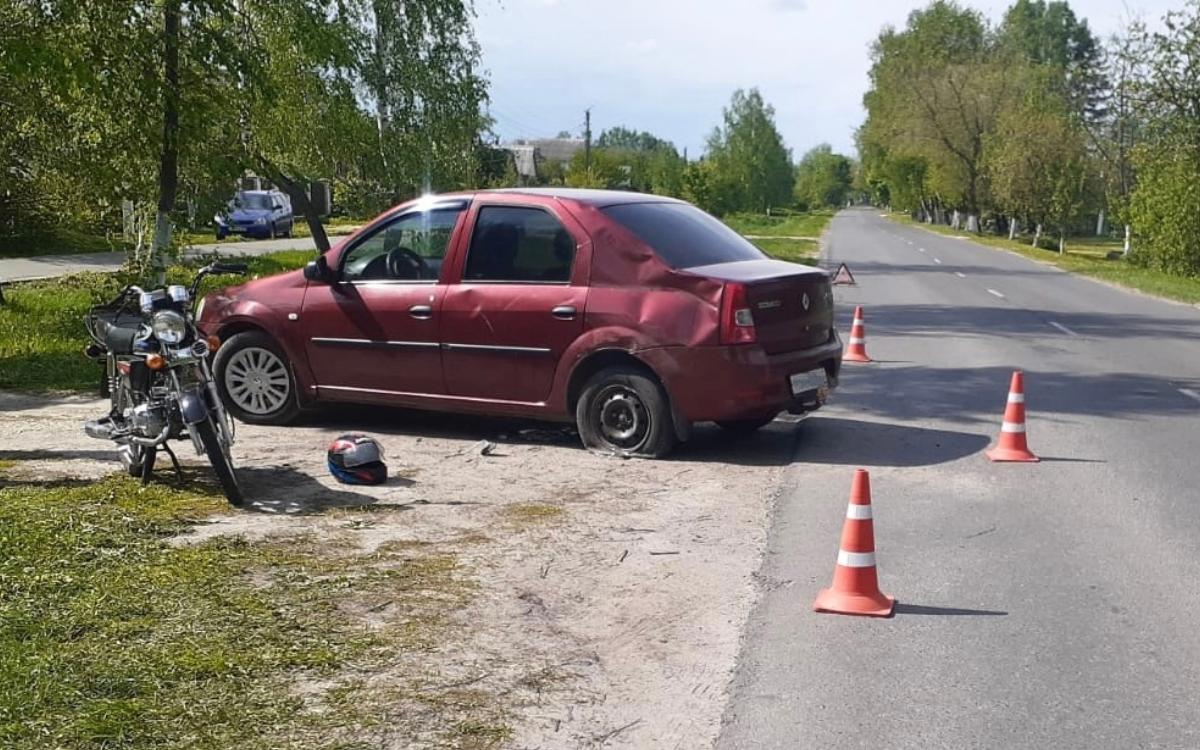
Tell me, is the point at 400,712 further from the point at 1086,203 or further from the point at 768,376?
the point at 1086,203

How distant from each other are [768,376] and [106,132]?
7614 millimetres

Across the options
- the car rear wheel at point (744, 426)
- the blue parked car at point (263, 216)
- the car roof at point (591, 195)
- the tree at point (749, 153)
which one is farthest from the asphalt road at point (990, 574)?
the tree at point (749, 153)

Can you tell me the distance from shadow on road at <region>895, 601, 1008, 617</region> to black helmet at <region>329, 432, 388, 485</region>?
139 inches

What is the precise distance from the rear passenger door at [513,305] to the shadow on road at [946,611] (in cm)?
367

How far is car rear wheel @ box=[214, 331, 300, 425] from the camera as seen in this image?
9922 millimetres

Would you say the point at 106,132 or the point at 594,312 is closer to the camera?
the point at 594,312

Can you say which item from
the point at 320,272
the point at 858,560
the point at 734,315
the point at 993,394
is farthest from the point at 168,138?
the point at 858,560

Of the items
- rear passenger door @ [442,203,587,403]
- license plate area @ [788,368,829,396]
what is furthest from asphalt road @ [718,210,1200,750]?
rear passenger door @ [442,203,587,403]

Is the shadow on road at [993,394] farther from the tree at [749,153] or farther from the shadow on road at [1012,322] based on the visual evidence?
the tree at [749,153]

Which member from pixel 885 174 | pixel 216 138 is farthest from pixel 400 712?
pixel 885 174

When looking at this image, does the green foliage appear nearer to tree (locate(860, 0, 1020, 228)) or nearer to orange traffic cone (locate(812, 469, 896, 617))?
orange traffic cone (locate(812, 469, 896, 617))

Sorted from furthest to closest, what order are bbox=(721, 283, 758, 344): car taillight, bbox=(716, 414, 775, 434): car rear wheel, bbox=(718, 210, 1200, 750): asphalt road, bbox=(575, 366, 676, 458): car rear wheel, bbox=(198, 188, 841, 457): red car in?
bbox=(716, 414, 775, 434): car rear wheel < bbox=(575, 366, 676, 458): car rear wheel < bbox=(198, 188, 841, 457): red car < bbox=(721, 283, 758, 344): car taillight < bbox=(718, 210, 1200, 750): asphalt road

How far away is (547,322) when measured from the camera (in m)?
8.84

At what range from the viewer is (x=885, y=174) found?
108 metres
